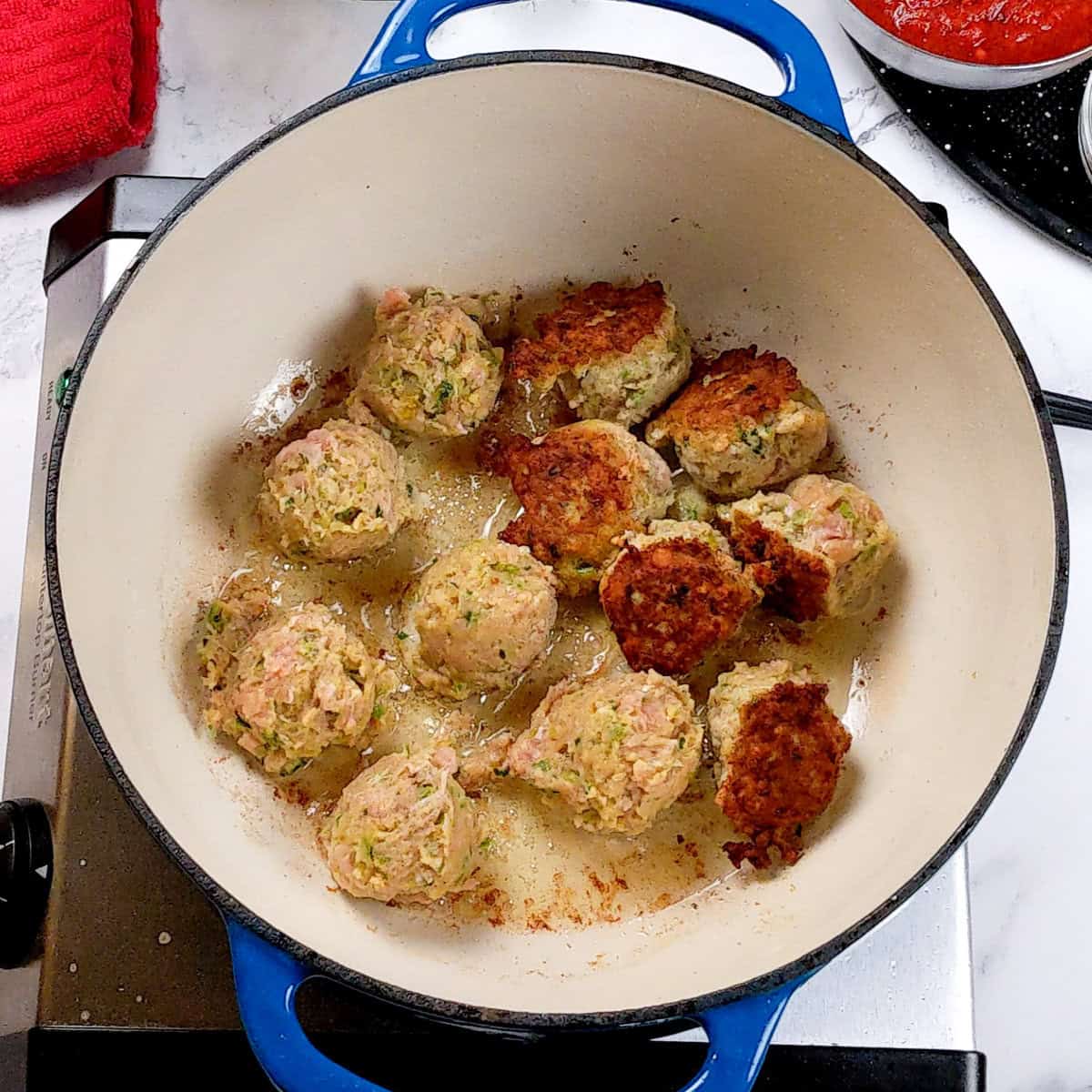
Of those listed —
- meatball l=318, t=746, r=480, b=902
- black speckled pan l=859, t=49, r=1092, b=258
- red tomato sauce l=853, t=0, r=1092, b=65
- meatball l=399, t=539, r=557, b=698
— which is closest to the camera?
meatball l=318, t=746, r=480, b=902

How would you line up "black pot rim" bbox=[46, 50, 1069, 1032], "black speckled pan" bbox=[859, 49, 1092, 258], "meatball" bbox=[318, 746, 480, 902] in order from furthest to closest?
1. "black speckled pan" bbox=[859, 49, 1092, 258]
2. "meatball" bbox=[318, 746, 480, 902]
3. "black pot rim" bbox=[46, 50, 1069, 1032]

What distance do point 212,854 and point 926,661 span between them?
830 millimetres

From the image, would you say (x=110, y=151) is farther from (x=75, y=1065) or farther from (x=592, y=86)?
(x=75, y=1065)

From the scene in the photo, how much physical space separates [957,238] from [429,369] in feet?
2.57

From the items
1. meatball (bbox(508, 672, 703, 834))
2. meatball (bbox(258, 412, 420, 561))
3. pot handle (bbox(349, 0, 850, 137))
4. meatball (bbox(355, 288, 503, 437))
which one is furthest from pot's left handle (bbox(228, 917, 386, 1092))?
pot handle (bbox(349, 0, 850, 137))

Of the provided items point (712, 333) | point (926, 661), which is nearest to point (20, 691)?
point (712, 333)

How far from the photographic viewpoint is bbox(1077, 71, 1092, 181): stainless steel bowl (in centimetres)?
159

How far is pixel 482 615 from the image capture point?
138 cm

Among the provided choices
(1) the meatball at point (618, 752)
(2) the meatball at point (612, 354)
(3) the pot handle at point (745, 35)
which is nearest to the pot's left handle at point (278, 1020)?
(1) the meatball at point (618, 752)

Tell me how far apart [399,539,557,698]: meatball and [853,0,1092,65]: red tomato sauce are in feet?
2.81

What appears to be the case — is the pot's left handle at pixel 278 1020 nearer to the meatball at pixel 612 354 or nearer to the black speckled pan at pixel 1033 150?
the meatball at pixel 612 354

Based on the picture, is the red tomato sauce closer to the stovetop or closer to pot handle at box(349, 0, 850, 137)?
pot handle at box(349, 0, 850, 137)

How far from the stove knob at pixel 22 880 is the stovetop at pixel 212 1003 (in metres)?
0.02

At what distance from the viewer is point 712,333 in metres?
1.59
